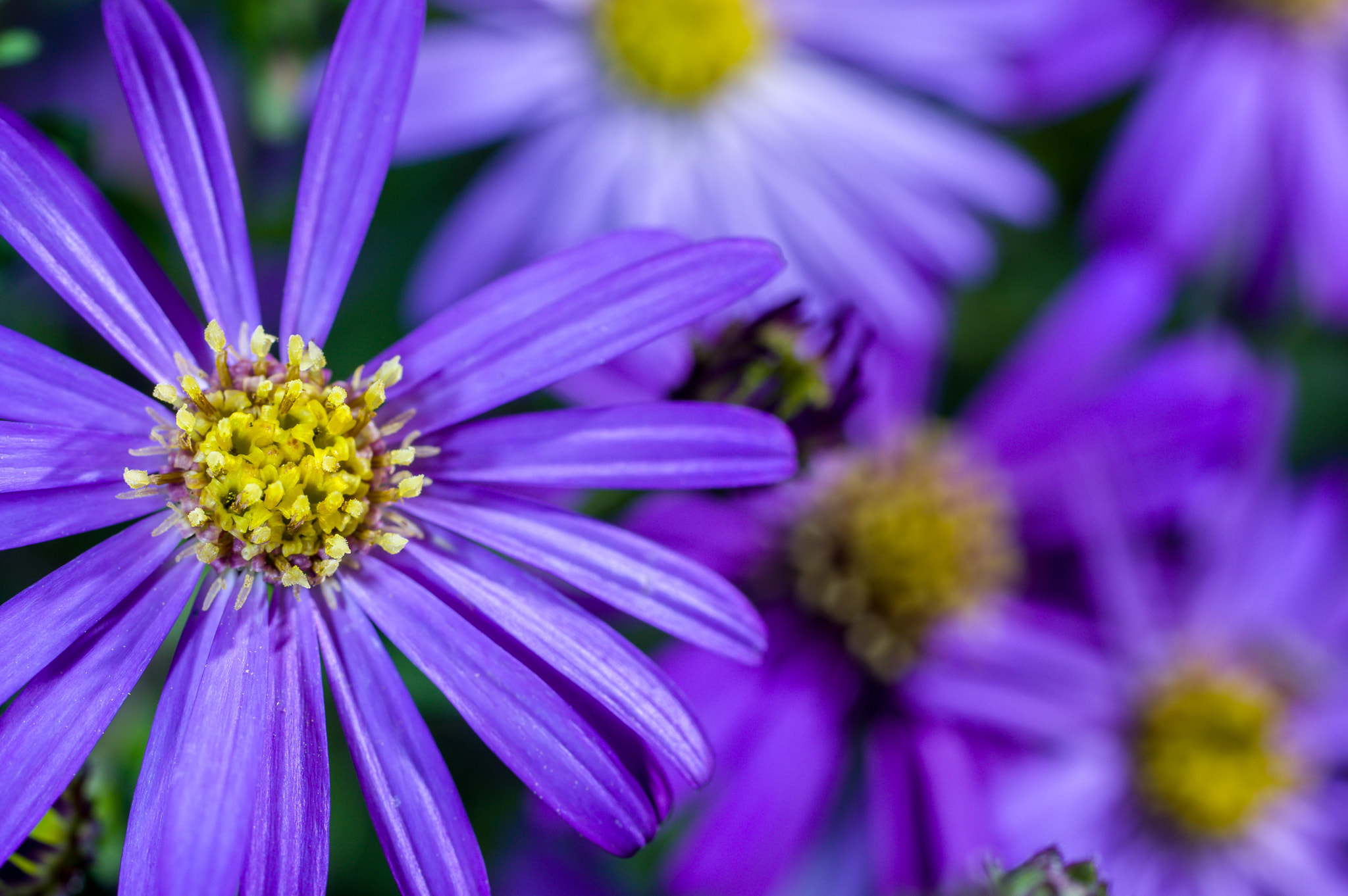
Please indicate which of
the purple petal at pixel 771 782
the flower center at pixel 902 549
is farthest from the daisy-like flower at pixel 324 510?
the flower center at pixel 902 549

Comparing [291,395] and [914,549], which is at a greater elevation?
[291,395]

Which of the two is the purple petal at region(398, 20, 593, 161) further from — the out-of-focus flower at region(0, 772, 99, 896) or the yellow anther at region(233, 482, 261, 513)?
the out-of-focus flower at region(0, 772, 99, 896)

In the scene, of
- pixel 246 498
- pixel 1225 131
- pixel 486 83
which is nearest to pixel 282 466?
pixel 246 498

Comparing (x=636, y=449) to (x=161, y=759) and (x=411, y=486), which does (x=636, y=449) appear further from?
(x=161, y=759)

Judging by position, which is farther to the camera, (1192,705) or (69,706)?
(1192,705)

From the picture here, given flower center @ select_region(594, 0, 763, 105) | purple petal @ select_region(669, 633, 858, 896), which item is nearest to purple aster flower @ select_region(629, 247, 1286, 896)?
purple petal @ select_region(669, 633, 858, 896)

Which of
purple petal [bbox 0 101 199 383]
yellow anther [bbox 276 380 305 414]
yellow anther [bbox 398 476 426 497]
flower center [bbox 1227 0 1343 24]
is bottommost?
yellow anther [bbox 398 476 426 497]
